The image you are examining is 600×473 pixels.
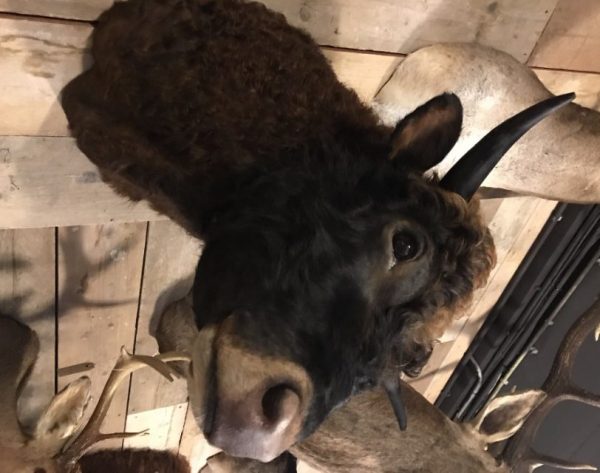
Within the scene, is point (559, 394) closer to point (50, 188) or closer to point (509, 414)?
point (509, 414)

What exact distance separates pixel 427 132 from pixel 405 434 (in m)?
1.06

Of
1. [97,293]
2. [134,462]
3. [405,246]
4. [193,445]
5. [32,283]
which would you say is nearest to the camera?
[405,246]

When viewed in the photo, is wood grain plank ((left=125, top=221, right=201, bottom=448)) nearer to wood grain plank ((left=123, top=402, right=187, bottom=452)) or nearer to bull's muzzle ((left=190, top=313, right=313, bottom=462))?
wood grain plank ((left=123, top=402, right=187, bottom=452))

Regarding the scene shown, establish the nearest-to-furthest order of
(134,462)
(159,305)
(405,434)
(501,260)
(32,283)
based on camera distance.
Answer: (32,283) → (159,305) → (405,434) → (134,462) → (501,260)

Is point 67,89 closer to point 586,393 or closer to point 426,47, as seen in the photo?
point 426,47

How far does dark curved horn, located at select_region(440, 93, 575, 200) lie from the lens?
2.83 feet

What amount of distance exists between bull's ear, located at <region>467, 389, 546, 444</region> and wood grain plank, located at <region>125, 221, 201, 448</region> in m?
0.93

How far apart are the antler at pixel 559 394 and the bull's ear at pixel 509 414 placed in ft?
0.14

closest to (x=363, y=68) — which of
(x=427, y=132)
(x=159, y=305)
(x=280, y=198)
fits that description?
(x=427, y=132)

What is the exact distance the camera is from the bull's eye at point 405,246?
0.85 m

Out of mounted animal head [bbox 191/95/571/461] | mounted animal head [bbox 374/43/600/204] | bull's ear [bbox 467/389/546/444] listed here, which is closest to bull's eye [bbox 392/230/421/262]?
mounted animal head [bbox 191/95/571/461]

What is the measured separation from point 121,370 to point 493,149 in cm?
75

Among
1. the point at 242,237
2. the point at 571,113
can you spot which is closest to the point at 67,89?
the point at 242,237

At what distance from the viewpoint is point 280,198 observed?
862 millimetres
